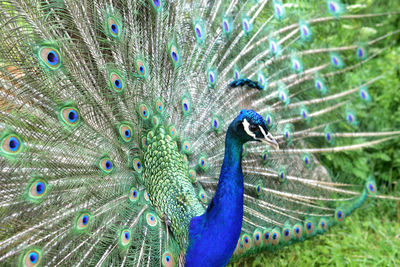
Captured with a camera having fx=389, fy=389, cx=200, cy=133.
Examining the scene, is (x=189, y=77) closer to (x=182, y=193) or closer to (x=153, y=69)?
(x=153, y=69)

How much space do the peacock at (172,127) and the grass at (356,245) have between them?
0.22m

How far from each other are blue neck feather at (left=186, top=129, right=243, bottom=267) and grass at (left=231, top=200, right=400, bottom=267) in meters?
0.78

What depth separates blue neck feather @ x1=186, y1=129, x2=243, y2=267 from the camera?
68.4 inches

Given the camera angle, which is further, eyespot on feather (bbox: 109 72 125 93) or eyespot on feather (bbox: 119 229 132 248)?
eyespot on feather (bbox: 109 72 125 93)

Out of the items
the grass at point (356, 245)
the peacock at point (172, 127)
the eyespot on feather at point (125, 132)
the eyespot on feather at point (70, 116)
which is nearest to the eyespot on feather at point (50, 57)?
the peacock at point (172, 127)

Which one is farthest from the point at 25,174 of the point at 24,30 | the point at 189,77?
the point at 189,77

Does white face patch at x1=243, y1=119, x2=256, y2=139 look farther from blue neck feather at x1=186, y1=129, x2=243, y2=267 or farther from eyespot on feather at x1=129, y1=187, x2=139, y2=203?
eyespot on feather at x1=129, y1=187, x2=139, y2=203

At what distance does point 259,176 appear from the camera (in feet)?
7.75

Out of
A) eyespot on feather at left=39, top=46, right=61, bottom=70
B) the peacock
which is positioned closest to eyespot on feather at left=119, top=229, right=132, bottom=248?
the peacock

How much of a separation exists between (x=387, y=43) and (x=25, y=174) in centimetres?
330

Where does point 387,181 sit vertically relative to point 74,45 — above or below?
below

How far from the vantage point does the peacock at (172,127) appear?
1.55 meters

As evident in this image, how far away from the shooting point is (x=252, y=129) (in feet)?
5.39

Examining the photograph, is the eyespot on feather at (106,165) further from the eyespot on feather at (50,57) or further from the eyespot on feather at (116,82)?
the eyespot on feather at (50,57)
